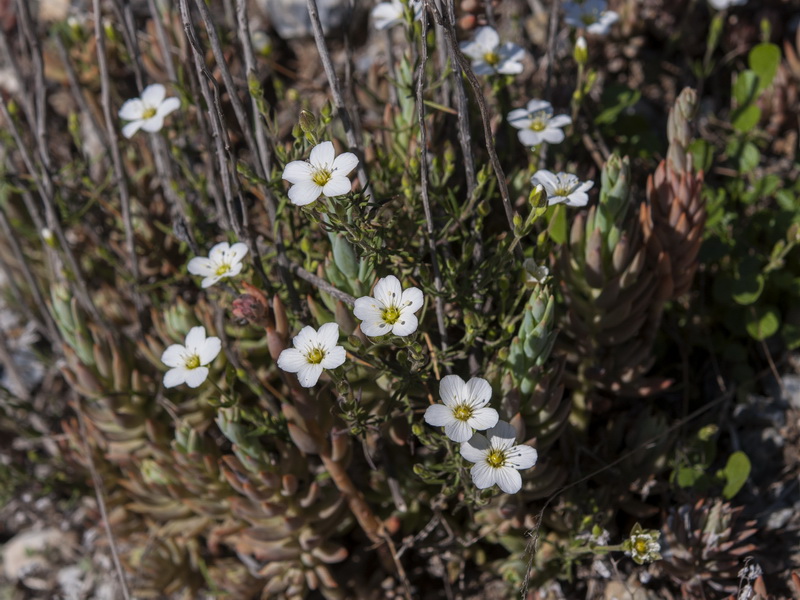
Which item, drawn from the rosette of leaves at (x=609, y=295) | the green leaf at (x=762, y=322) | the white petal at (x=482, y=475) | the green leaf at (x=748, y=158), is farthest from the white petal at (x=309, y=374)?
the green leaf at (x=748, y=158)

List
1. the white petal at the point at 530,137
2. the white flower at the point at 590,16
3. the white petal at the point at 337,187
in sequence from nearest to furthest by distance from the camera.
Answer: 1. the white petal at the point at 337,187
2. the white petal at the point at 530,137
3. the white flower at the point at 590,16

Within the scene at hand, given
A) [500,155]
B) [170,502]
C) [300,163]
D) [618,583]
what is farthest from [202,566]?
[500,155]

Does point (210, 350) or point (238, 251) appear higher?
point (238, 251)

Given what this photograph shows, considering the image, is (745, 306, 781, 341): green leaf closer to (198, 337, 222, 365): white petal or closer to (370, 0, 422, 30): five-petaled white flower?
(370, 0, 422, 30): five-petaled white flower

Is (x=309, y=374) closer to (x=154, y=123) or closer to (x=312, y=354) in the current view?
(x=312, y=354)

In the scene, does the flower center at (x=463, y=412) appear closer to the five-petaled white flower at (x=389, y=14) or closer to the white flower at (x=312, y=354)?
the white flower at (x=312, y=354)

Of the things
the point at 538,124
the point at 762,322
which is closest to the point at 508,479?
the point at 538,124
